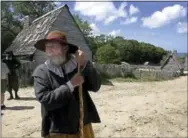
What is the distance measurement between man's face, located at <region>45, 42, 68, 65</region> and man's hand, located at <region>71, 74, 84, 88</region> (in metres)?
0.17

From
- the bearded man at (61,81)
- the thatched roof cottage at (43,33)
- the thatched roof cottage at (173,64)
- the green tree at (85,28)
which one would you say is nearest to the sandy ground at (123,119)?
the bearded man at (61,81)

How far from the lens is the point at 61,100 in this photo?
226 cm

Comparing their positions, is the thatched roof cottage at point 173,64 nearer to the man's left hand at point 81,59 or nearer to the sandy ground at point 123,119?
the sandy ground at point 123,119

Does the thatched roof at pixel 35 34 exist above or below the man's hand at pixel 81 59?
above

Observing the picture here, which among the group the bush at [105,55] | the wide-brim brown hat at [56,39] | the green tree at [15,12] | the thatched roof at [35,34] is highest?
the green tree at [15,12]

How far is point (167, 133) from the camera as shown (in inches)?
246

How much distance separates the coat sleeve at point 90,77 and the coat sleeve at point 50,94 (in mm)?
206

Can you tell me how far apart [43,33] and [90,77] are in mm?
15058

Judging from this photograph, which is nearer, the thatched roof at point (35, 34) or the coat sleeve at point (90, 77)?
the coat sleeve at point (90, 77)

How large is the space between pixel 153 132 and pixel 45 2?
2975 centimetres

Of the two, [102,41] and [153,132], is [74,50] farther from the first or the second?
[102,41]

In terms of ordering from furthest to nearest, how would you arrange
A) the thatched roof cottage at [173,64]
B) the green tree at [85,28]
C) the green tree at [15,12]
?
1. the green tree at [85,28]
2. the thatched roof cottage at [173,64]
3. the green tree at [15,12]

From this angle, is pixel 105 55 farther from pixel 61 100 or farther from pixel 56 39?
pixel 61 100

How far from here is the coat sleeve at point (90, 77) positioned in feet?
7.97
